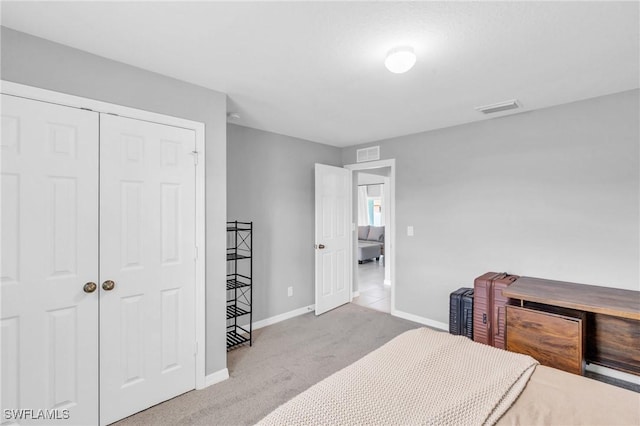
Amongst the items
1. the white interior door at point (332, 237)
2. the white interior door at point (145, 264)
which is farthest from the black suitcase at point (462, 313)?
the white interior door at point (145, 264)

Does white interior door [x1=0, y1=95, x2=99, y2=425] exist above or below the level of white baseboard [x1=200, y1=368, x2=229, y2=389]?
above

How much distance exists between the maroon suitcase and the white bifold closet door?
8.36ft

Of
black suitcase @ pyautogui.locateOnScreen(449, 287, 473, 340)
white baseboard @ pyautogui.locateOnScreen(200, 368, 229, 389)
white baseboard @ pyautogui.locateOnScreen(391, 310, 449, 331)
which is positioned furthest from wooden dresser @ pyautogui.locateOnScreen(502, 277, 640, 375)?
white baseboard @ pyautogui.locateOnScreen(200, 368, 229, 389)

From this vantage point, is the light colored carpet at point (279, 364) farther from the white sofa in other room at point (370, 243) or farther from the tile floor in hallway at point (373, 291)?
the white sofa in other room at point (370, 243)

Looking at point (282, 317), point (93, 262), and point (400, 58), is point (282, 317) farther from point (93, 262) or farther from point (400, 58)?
point (400, 58)

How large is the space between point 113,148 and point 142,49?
65 centimetres

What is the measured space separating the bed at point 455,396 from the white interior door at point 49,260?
1.50 metres

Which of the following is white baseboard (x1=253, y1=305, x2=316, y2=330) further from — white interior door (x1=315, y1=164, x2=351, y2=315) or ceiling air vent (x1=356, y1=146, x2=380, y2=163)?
ceiling air vent (x1=356, y1=146, x2=380, y2=163)

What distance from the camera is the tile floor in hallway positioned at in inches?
176

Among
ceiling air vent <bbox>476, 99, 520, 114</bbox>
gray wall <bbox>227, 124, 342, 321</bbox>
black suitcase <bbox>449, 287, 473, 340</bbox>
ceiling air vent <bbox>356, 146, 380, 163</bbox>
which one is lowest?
black suitcase <bbox>449, 287, 473, 340</bbox>

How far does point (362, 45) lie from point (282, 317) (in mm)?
3195

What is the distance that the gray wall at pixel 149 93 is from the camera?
170 cm

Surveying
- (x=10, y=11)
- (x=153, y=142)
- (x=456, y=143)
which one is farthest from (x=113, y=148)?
(x=456, y=143)

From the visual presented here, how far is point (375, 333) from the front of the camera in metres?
3.45
